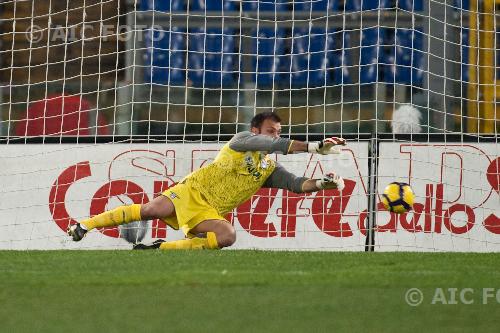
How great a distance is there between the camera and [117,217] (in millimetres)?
10922

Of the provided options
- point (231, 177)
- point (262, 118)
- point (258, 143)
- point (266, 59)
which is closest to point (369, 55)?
point (266, 59)

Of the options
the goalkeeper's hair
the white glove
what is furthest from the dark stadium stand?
the white glove

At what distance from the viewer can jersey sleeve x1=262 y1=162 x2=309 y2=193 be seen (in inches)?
436

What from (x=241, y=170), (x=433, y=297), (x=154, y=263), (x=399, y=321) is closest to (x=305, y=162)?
(x=241, y=170)

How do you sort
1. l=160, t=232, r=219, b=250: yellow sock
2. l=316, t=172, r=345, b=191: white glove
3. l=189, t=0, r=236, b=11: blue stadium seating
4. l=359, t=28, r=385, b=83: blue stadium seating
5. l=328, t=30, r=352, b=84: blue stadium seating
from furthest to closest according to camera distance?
l=189, t=0, r=236, b=11: blue stadium seating, l=359, t=28, r=385, b=83: blue stadium seating, l=328, t=30, r=352, b=84: blue stadium seating, l=160, t=232, r=219, b=250: yellow sock, l=316, t=172, r=345, b=191: white glove

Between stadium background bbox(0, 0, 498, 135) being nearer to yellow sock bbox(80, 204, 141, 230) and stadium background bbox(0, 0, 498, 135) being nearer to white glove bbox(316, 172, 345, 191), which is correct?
white glove bbox(316, 172, 345, 191)

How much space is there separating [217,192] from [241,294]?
4609mm

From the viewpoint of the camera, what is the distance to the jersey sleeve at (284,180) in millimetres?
11086

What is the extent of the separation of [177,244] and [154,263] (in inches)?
99.7

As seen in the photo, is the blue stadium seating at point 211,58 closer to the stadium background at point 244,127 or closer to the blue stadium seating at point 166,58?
the stadium background at point 244,127

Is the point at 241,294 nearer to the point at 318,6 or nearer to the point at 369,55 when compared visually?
the point at 369,55

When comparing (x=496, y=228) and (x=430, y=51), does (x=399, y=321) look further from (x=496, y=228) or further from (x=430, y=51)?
(x=430, y=51)

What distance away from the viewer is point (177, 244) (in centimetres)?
1094

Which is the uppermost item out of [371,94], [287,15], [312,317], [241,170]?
[287,15]
